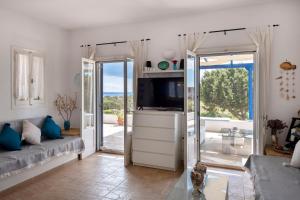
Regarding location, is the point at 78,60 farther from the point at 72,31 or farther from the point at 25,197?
the point at 25,197

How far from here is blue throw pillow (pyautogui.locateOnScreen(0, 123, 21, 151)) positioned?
326 centimetres

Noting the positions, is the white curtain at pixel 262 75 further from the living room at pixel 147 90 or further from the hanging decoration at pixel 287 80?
the hanging decoration at pixel 287 80

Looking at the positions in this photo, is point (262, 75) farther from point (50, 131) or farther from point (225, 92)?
point (50, 131)

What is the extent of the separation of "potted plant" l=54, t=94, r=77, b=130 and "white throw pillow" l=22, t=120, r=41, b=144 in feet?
3.34

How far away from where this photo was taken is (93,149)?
477 centimetres

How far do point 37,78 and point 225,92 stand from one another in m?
3.83

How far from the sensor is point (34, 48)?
13.9ft

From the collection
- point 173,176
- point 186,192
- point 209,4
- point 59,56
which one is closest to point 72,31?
point 59,56

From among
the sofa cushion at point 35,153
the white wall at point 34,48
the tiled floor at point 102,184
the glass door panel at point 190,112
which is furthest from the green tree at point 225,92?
the white wall at point 34,48

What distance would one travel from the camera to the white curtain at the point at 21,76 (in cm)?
389

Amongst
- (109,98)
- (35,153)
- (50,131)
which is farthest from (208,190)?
(109,98)

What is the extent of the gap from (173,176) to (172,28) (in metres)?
2.63

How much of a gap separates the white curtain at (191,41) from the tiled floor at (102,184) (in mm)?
2153

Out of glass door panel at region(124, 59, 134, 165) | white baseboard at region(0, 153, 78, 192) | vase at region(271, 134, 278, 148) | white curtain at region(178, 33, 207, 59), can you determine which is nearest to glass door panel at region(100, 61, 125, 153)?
glass door panel at region(124, 59, 134, 165)
